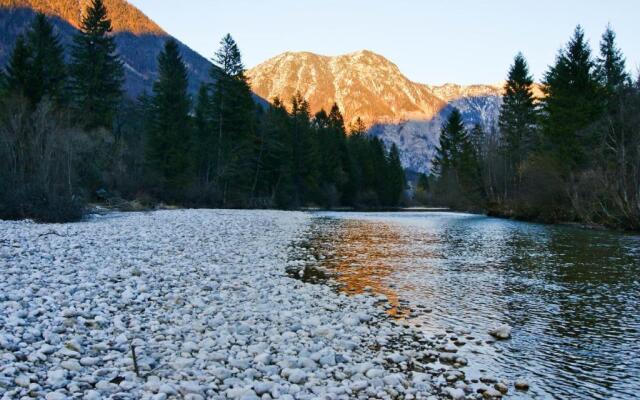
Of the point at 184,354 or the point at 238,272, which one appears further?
the point at 238,272

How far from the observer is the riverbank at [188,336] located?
17.5 ft

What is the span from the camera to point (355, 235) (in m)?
26.8

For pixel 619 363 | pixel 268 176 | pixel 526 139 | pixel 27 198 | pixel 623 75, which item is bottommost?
pixel 619 363

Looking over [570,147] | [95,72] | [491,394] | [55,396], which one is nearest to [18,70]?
[95,72]

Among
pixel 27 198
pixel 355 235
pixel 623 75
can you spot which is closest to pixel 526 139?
pixel 623 75

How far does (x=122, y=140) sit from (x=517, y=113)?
50.9 metres

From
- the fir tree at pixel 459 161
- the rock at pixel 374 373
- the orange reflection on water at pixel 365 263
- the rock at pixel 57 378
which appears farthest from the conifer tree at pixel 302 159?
the rock at pixel 57 378

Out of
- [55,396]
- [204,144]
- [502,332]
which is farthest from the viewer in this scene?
[204,144]

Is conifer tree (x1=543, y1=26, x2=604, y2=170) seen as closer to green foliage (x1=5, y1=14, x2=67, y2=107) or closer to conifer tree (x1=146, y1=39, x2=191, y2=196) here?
conifer tree (x1=146, y1=39, x2=191, y2=196)

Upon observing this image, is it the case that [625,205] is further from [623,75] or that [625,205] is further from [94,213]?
[94,213]

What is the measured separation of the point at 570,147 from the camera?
126 feet

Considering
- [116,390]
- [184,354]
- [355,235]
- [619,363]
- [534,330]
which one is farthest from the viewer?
[355,235]

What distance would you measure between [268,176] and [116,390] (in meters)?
57.0

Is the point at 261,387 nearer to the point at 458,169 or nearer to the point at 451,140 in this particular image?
the point at 458,169
